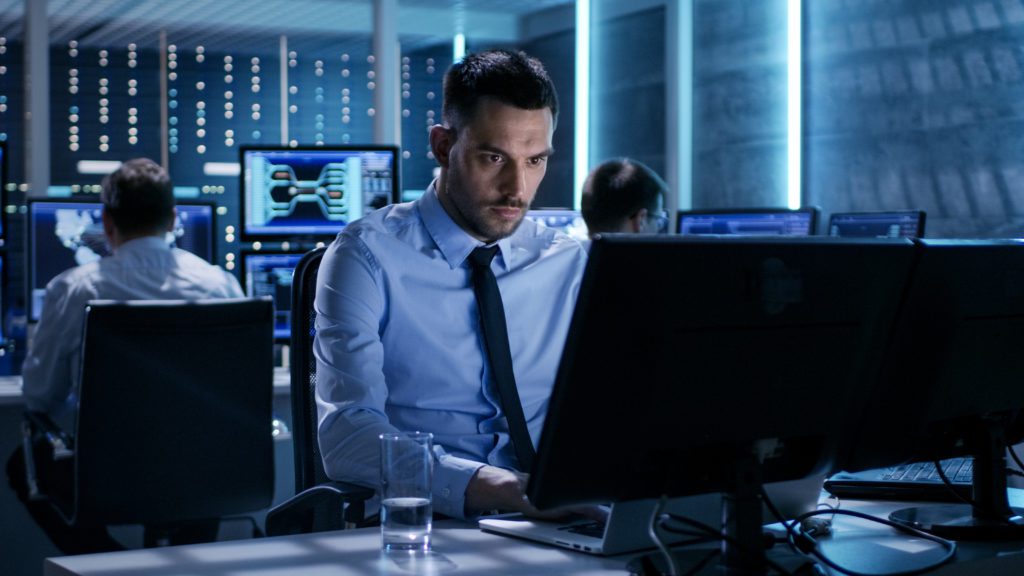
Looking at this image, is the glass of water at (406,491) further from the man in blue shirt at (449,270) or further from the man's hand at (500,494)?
the man in blue shirt at (449,270)

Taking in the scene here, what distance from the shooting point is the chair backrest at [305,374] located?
2045mm

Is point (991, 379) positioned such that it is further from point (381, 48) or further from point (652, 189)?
point (381, 48)

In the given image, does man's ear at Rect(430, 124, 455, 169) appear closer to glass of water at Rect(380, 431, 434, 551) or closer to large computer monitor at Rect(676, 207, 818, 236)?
glass of water at Rect(380, 431, 434, 551)

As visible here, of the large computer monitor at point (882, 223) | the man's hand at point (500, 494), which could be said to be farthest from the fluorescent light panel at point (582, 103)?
the man's hand at point (500, 494)

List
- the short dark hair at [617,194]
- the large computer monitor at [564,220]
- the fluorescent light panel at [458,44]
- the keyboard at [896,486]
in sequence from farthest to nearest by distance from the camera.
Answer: the fluorescent light panel at [458,44], the large computer monitor at [564,220], the short dark hair at [617,194], the keyboard at [896,486]

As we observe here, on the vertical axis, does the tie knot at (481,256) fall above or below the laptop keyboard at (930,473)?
above

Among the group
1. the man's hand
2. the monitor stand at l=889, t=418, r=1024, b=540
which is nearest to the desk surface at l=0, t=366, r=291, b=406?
the man's hand

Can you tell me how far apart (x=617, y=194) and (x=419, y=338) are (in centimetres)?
189

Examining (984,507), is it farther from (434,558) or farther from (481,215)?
(481,215)

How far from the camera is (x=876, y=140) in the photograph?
216 inches

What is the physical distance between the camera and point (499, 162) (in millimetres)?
1952

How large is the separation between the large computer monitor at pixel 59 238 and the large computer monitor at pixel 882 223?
237cm

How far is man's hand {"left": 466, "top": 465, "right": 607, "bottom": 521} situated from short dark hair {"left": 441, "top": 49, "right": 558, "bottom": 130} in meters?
0.64

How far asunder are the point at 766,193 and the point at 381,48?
2.24m
